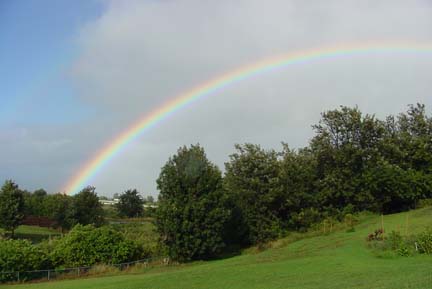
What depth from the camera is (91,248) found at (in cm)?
3559

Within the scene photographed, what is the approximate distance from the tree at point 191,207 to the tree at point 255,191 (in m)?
4.39

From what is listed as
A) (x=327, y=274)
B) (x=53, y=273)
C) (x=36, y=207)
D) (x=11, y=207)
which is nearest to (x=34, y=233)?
(x=11, y=207)

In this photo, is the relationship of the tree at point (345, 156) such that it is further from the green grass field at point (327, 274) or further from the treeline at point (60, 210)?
the treeline at point (60, 210)

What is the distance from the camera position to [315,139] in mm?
51219

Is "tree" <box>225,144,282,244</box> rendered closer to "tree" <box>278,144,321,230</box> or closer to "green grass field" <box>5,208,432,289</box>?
→ "tree" <box>278,144,321,230</box>

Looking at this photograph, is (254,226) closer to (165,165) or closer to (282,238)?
(282,238)

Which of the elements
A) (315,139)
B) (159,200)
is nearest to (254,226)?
(159,200)

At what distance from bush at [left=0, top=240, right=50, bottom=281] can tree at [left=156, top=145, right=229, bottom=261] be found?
31.0 feet

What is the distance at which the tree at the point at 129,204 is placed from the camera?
84.1 metres

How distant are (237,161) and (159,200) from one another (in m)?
9.71

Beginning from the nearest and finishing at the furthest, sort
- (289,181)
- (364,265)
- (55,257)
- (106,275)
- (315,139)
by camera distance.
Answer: (364,265)
(106,275)
(55,257)
(289,181)
(315,139)

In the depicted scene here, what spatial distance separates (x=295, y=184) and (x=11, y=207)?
104ft

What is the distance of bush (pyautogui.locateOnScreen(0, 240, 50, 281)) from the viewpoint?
103 ft

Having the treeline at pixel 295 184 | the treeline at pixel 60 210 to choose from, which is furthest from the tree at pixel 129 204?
the treeline at pixel 295 184
